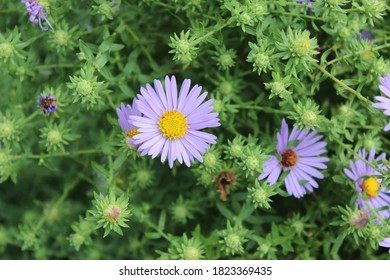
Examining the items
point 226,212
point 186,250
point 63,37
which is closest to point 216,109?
point 226,212

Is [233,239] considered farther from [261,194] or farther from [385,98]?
[385,98]

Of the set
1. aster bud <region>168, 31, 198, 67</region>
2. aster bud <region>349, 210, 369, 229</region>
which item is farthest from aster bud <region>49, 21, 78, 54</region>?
aster bud <region>349, 210, 369, 229</region>

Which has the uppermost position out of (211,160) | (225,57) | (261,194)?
(225,57)

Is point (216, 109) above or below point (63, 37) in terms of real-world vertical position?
below

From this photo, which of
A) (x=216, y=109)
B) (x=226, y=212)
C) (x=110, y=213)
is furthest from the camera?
(x=226, y=212)

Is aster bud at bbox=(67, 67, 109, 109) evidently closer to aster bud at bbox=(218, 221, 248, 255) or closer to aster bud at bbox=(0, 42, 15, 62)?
aster bud at bbox=(0, 42, 15, 62)
